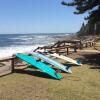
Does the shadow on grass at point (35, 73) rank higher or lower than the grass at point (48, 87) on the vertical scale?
higher

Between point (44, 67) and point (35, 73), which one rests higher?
point (44, 67)

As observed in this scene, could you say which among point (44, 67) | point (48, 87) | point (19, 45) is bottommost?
point (19, 45)

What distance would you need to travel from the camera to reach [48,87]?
10227 mm

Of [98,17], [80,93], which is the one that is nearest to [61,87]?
[80,93]

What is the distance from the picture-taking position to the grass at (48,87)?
8.97m

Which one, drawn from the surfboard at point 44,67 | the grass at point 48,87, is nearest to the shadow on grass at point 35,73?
the grass at point 48,87

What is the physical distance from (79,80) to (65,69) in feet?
7.13

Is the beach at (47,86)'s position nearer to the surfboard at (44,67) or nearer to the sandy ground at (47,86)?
the sandy ground at (47,86)

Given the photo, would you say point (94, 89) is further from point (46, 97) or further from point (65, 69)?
point (65, 69)

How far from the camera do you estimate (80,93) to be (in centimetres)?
942

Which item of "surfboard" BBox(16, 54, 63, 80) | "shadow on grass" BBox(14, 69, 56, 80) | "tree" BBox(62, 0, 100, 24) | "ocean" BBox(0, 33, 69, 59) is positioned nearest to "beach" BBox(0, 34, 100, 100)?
"shadow on grass" BBox(14, 69, 56, 80)

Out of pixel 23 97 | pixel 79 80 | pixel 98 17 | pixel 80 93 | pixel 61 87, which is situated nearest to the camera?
pixel 23 97

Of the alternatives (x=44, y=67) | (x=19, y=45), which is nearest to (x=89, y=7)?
(x=44, y=67)

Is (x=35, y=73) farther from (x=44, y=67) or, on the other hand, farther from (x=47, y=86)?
(x=47, y=86)
